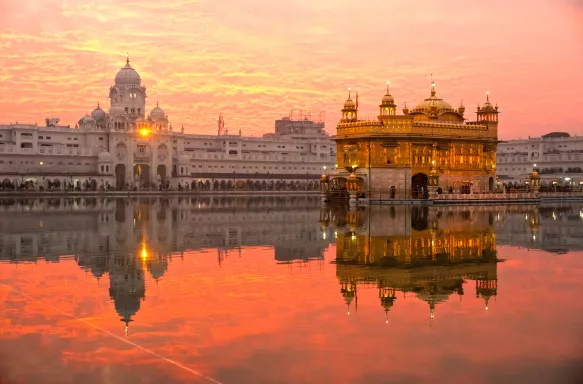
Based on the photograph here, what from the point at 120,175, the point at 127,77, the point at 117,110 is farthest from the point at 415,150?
the point at 127,77

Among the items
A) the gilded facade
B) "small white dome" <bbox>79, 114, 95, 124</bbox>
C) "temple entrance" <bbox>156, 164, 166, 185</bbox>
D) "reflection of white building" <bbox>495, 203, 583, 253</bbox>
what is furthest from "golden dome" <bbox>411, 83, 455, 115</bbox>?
"small white dome" <bbox>79, 114, 95, 124</bbox>

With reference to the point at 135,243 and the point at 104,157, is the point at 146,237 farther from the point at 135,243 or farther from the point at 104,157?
the point at 104,157

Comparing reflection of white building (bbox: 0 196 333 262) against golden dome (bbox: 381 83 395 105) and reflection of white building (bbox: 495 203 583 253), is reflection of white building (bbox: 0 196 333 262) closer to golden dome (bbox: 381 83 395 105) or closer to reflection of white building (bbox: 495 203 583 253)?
reflection of white building (bbox: 495 203 583 253)

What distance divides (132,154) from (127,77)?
1333 centimetres

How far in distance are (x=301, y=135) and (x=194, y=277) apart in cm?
12103

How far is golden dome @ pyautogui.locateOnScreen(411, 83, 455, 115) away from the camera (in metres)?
62.2

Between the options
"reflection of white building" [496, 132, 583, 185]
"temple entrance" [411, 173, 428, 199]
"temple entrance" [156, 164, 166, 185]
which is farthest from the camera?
"reflection of white building" [496, 132, 583, 185]

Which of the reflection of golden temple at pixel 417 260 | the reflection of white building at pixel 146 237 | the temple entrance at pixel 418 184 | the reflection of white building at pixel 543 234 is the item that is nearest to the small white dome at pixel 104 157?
the temple entrance at pixel 418 184

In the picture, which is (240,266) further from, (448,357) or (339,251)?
(448,357)

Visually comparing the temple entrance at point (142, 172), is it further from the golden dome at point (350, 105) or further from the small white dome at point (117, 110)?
the golden dome at point (350, 105)

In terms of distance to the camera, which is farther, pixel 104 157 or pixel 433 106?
pixel 104 157

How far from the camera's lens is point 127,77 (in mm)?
106188

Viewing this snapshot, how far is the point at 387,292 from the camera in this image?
11.8m

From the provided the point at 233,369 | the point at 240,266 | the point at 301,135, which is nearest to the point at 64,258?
the point at 240,266
